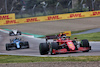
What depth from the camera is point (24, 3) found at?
7706cm

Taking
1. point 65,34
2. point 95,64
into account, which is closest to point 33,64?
point 95,64

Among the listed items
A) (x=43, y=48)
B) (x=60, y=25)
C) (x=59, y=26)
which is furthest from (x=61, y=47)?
(x=60, y=25)

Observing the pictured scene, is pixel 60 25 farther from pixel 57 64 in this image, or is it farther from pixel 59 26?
pixel 57 64

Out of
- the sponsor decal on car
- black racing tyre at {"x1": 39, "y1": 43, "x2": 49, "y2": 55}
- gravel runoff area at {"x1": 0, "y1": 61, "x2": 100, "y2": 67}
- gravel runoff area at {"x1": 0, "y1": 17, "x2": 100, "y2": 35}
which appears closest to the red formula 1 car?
black racing tyre at {"x1": 39, "y1": 43, "x2": 49, "y2": 55}

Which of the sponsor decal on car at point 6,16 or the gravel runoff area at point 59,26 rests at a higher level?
the sponsor decal on car at point 6,16

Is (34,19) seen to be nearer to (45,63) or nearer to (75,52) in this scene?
(75,52)

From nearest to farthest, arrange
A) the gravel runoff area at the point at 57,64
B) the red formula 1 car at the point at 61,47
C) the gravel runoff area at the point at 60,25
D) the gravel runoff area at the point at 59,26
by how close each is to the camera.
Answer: the gravel runoff area at the point at 57,64 < the red formula 1 car at the point at 61,47 < the gravel runoff area at the point at 59,26 < the gravel runoff area at the point at 60,25

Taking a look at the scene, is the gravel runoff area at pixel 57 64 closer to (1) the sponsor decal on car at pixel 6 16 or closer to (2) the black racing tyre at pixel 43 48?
(2) the black racing tyre at pixel 43 48

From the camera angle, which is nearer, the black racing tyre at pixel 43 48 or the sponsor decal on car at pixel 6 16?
the black racing tyre at pixel 43 48

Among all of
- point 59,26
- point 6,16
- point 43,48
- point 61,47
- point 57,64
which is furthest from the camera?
point 6,16

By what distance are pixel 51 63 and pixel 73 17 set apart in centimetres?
3637

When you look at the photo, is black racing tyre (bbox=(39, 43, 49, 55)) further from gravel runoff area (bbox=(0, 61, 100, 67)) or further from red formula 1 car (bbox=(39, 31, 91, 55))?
gravel runoff area (bbox=(0, 61, 100, 67))

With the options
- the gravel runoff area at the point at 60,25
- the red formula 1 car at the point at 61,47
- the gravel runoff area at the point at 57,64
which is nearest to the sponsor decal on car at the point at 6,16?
the gravel runoff area at the point at 60,25

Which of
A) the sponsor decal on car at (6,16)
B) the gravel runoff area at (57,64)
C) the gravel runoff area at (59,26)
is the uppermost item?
the sponsor decal on car at (6,16)
